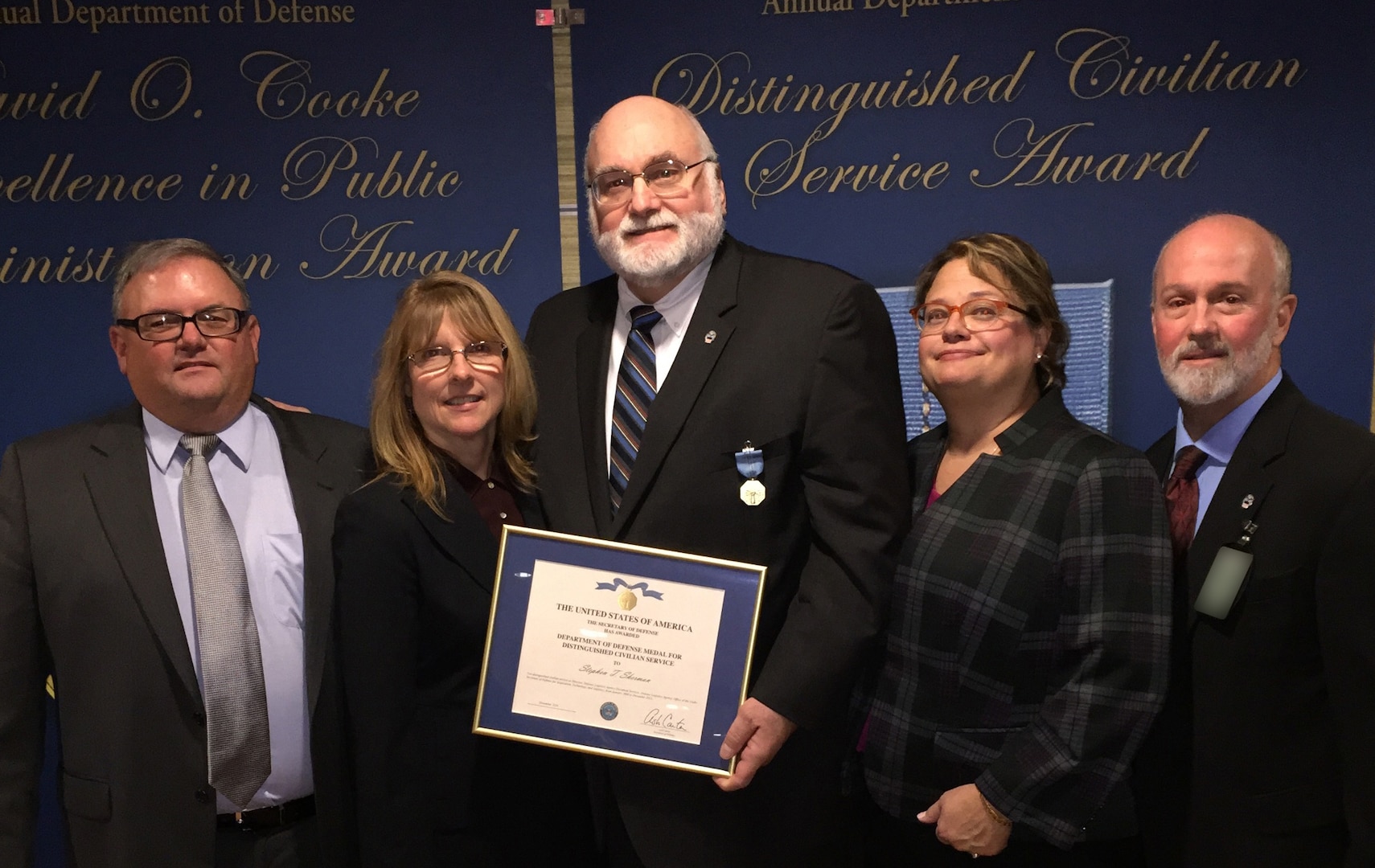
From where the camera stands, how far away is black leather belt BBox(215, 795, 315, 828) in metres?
2.38

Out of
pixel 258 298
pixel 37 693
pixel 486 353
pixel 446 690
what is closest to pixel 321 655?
pixel 446 690

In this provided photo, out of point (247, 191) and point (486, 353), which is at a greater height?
point (247, 191)

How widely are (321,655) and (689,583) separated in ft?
3.05

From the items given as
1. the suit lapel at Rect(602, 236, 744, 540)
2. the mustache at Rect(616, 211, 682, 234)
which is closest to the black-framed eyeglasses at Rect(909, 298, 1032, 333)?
the suit lapel at Rect(602, 236, 744, 540)

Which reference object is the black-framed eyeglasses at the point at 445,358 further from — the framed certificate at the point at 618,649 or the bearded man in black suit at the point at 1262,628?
the bearded man in black suit at the point at 1262,628

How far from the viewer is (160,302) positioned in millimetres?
2387

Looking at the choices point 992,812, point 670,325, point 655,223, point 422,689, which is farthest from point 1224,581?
point 422,689

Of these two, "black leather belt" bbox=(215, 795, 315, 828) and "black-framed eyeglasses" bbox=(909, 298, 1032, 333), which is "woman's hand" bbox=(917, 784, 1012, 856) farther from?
"black leather belt" bbox=(215, 795, 315, 828)

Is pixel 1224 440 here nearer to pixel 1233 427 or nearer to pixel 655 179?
pixel 1233 427

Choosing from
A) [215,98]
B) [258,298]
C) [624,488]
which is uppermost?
[215,98]

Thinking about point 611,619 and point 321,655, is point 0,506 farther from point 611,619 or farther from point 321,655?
point 611,619

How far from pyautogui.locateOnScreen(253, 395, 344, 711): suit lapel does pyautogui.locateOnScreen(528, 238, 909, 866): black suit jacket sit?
0.56 meters

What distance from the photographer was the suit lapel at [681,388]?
7.00 feet

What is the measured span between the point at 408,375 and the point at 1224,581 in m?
1.70
